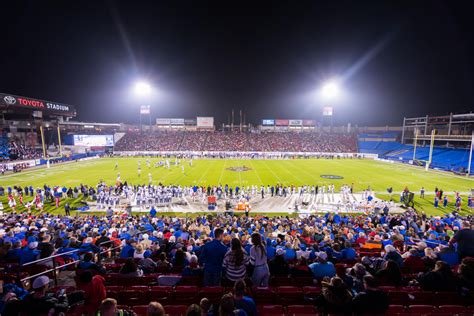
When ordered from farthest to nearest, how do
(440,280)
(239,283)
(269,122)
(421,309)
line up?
(269,122)
(440,280)
(421,309)
(239,283)

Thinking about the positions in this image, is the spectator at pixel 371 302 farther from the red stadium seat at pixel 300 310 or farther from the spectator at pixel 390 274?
the spectator at pixel 390 274

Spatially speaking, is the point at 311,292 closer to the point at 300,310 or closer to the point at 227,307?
the point at 300,310

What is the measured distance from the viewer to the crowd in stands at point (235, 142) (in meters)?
65.4

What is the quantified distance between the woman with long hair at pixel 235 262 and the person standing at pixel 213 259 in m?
0.17

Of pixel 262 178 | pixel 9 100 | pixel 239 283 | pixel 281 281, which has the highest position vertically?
pixel 9 100

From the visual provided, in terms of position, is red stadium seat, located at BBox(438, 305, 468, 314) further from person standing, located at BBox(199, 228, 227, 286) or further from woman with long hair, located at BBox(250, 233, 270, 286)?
person standing, located at BBox(199, 228, 227, 286)

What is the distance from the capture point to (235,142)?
70.1m

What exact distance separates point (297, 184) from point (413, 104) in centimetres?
6400

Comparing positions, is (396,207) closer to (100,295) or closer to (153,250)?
(153,250)

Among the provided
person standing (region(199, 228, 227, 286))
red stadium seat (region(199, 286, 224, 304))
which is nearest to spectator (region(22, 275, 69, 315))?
red stadium seat (region(199, 286, 224, 304))

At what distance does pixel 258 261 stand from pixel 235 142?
215ft

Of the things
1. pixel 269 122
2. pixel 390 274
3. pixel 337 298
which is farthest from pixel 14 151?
pixel 269 122

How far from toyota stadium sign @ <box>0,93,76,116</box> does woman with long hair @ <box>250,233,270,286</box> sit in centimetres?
5278

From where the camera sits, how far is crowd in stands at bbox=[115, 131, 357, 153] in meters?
65.4
